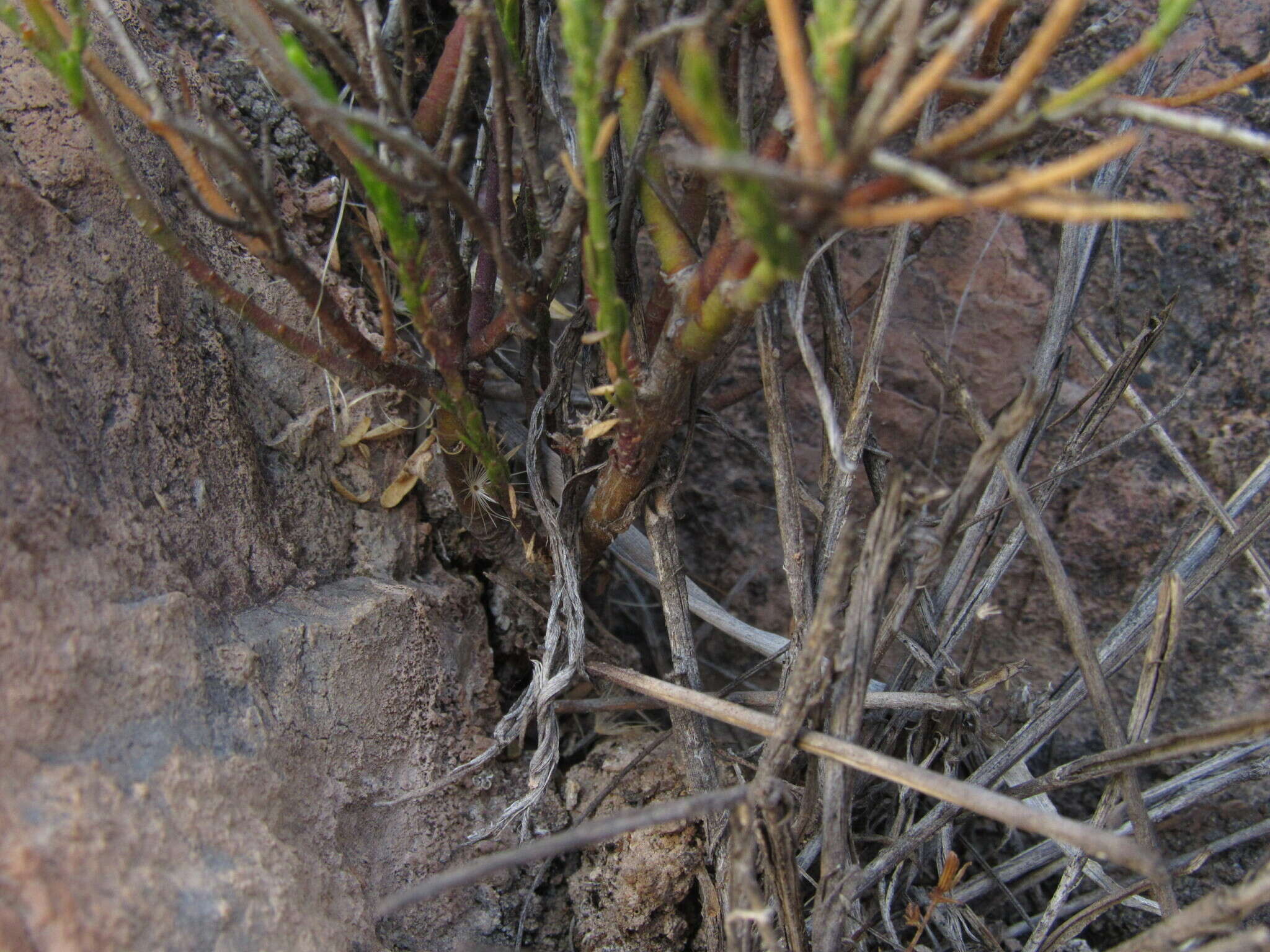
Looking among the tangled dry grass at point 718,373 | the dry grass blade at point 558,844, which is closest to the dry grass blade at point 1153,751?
the tangled dry grass at point 718,373

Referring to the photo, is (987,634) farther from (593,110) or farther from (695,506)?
(593,110)

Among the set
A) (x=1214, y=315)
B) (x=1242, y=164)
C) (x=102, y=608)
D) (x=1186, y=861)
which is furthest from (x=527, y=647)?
(x=1242, y=164)

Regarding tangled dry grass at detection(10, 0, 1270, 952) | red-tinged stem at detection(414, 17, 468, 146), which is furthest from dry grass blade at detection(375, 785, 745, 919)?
red-tinged stem at detection(414, 17, 468, 146)

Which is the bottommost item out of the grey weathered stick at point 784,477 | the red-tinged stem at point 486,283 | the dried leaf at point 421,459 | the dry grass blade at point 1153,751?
the dry grass blade at point 1153,751

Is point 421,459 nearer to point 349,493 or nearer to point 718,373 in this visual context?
point 349,493

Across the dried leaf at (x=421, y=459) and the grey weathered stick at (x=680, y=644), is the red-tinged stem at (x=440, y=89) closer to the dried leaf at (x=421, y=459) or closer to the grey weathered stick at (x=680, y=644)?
the dried leaf at (x=421, y=459)

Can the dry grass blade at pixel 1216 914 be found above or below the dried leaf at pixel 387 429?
below

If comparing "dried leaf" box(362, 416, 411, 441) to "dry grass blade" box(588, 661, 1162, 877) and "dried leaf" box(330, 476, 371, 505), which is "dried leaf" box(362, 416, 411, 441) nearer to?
"dried leaf" box(330, 476, 371, 505)
